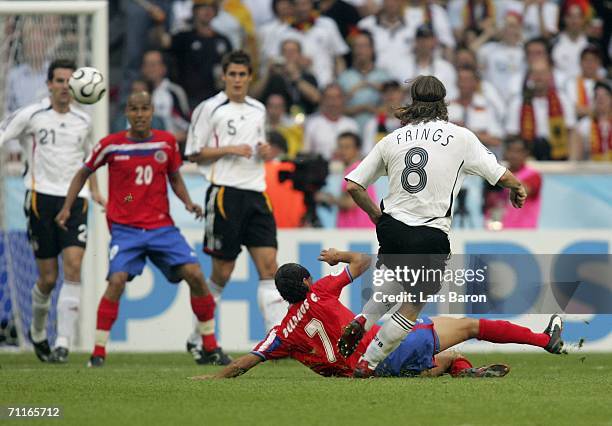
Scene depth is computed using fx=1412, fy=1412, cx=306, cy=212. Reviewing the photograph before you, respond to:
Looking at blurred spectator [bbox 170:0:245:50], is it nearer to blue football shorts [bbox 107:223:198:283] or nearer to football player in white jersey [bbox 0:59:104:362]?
football player in white jersey [bbox 0:59:104:362]

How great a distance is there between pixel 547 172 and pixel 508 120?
81.3 inches

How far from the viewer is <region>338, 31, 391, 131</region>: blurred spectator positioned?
18625 millimetres

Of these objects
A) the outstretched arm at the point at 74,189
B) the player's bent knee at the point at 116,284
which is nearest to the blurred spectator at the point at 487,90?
the outstretched arm at the point at 74,189

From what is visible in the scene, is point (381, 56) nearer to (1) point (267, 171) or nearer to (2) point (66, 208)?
(1) point (267, 171)

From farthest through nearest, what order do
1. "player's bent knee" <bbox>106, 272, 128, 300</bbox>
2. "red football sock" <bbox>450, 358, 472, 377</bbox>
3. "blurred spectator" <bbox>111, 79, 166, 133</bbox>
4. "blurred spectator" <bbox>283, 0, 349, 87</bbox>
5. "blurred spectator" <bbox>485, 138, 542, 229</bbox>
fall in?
1. "blurred spectator" <bbox>283, 0, 349, 87</bbox>
2. "blurred spectator" <bbox>111, 79, 166, 133</bbox>
3. "blurred spectator" <bbox>485, 138, 542, 229</bbox>
4. "player's bent knee" <bbox>106, 272, 128, 300</bbox>
5. "red football sock" <bbox>450, 358, 472, 377</bbox>

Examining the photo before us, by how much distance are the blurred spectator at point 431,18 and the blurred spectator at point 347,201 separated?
369 centimetres

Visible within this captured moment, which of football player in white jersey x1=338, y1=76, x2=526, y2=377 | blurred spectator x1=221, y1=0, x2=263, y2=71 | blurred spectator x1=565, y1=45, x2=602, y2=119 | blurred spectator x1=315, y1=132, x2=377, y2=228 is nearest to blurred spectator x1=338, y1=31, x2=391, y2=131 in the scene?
blurred spectator x1=221, y1=0, x2=263, y2=71

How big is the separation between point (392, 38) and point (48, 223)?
7602 millimetres

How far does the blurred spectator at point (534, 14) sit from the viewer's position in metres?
20.0

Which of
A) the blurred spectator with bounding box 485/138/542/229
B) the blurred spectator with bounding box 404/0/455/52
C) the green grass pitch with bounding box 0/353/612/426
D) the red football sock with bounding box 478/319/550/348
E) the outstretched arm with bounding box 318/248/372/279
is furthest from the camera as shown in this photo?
the blurred spectator with bounding box 404/0/455/52

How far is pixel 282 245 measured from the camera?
48.7 ft

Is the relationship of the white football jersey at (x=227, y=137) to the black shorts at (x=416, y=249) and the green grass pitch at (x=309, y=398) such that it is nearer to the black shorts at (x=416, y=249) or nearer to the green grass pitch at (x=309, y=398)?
the green grass pitch at (x=309, y=398)

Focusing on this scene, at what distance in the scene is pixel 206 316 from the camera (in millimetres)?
12414

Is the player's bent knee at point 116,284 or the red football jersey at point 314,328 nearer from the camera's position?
the red football jersey at point 314,328
